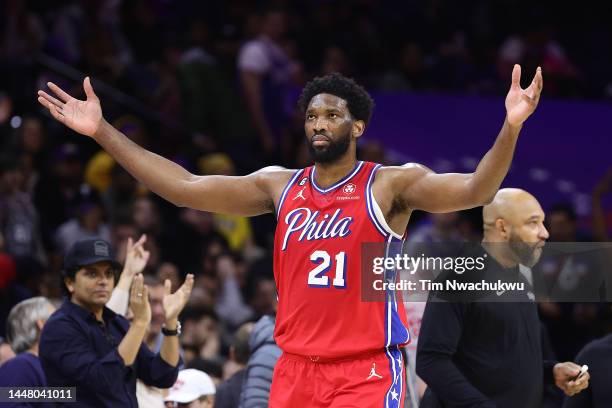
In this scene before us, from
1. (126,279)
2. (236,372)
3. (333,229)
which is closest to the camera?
(333,229)

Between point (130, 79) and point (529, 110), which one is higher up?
point (130, 79)

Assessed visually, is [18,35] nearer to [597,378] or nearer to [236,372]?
[236,372]

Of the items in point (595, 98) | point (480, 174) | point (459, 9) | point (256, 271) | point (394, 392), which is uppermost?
point (459, 9)

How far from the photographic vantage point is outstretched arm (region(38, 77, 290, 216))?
17.8 ft

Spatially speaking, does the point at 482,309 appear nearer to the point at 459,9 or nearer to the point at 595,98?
the point at 595,98

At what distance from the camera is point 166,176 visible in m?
5.54

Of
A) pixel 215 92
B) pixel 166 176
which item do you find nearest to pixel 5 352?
pixel 166 176

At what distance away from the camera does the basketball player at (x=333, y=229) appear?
512 cm

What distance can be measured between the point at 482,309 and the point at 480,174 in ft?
5.23

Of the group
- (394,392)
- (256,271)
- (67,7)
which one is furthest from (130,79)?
A: (394,392)

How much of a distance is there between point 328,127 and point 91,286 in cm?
194

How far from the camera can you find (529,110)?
4.72 metres

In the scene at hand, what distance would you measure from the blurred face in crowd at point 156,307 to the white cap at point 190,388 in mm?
1157

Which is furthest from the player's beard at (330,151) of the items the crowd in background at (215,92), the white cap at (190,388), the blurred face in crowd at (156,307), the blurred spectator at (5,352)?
the crowd in background at (215,92)
